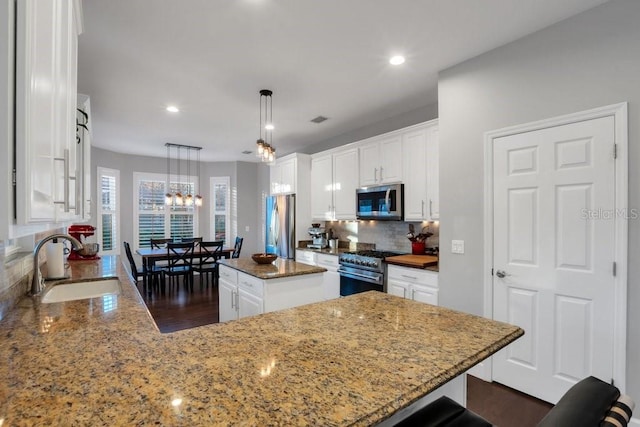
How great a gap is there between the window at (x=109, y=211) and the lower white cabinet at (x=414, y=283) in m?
5.69

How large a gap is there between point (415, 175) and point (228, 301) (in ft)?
7.90

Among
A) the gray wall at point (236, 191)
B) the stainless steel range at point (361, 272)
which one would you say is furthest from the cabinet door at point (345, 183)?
the gray wall at point (236, 191)

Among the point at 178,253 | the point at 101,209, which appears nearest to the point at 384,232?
the point at 178,253

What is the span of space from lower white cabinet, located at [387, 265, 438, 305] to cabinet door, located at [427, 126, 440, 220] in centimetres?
64

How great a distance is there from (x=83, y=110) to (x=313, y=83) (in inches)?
76.4

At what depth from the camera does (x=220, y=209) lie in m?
7.38

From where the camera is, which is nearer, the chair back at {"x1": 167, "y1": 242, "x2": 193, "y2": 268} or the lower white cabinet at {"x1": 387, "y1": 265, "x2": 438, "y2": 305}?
the lower white cabinet at {"x1": 387, "y1": 265, "x2": 438, "y2": 305}

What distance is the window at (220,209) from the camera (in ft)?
24.0

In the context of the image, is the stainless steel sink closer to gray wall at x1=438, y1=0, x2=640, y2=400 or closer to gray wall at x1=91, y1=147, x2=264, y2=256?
gray wall at x1=438, y1=0, x2=640, y2=400

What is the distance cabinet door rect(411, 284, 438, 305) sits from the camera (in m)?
2.89

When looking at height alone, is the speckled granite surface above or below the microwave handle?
below

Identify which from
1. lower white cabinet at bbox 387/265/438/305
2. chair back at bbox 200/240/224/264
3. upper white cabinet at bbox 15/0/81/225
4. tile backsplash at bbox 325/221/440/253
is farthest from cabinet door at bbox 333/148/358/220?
upper white cabinet at bbox 15/0/81/225

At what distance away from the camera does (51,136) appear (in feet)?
2.83

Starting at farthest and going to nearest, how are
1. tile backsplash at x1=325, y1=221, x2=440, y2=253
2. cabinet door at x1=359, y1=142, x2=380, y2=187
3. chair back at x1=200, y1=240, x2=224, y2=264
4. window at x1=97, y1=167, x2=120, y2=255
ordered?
window at x1=97, y1=167, x2=120, y2=255
chair back at x1=200, y1=240, x2=224, y2=264
cabinet door at x1=359, y1=142, x2=380, y2=187
tile backsplash at x1=325, y1=221, x2=440, y2=253
